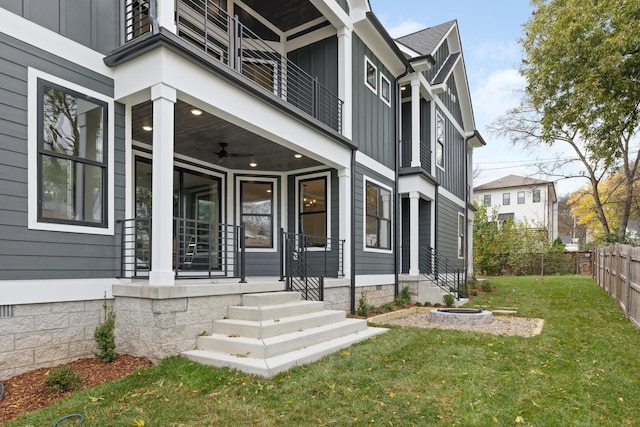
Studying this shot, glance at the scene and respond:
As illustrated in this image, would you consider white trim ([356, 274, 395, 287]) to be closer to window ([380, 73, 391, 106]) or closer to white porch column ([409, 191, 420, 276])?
white porch column ([409, 191, 420, 276])

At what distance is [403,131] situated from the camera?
42.3 ft

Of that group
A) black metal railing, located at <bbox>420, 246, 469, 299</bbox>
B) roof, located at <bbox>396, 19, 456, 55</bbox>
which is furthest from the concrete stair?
roof, located at <bbox>396, 19, 456, 55</bbox>

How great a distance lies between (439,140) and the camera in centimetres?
1408

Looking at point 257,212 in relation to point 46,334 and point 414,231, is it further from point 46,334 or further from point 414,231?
point 46,334

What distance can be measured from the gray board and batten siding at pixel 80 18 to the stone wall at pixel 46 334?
10.7 ft

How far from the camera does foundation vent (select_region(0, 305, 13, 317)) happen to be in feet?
13.7

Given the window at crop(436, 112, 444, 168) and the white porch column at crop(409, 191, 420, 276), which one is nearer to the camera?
the white porch column at crop(409, 191, 420, 276)

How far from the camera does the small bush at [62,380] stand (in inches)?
156

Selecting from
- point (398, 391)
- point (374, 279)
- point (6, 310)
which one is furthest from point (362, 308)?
point (6, 310)

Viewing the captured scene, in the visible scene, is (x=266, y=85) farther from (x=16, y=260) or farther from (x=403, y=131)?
(x=16, y=260)

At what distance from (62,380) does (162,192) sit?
221 cm

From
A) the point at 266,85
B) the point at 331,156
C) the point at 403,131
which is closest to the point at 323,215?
the point at 331,156

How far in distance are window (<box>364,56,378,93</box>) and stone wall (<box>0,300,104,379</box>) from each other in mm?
7660

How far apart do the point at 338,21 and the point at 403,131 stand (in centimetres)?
509
